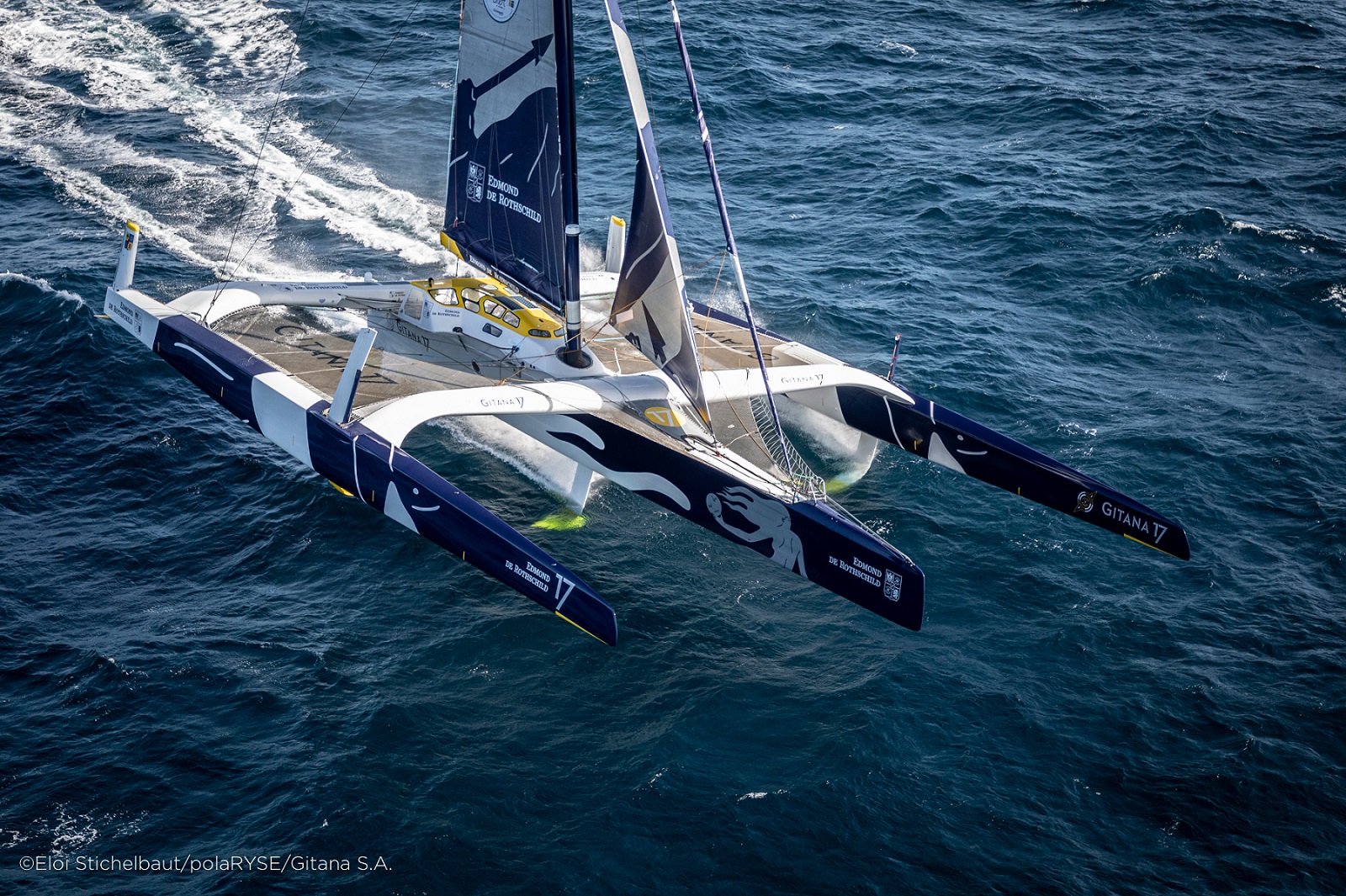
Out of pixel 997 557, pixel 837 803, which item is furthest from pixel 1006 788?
pixel 997 557

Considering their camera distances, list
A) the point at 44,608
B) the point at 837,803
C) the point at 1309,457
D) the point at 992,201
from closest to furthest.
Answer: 1. the point at 837,803
2. the point at 44,608
3. the point at 1309,457
4. the point at 992,201

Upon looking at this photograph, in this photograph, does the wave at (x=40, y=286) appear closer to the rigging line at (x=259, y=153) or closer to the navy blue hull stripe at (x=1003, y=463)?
the rigging line at (x=259, y=153)

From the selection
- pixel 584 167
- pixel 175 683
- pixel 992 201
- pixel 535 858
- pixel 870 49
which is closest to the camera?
pixel 535 858

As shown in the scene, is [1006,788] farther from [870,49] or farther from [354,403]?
[870,49]

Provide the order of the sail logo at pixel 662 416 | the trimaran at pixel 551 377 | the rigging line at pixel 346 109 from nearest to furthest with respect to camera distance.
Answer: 1. the trimaran at pixel 551 377
2. the sail logo at pixel 662 416
3. the rigging line at pixel 346 109

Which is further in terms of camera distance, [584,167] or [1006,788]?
[584,167]

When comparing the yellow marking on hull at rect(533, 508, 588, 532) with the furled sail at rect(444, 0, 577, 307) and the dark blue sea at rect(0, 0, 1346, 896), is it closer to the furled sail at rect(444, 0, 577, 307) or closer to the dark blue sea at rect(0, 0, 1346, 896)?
the dark blue sea at rect(0, 0, 1346, 896)

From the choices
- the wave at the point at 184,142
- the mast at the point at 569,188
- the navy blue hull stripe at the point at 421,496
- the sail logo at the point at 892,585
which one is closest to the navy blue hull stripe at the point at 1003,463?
the sail logo at the point at 892,585
